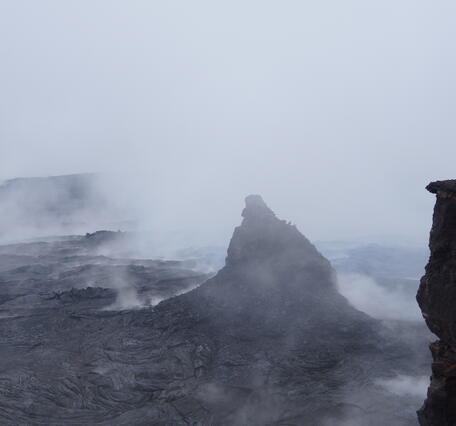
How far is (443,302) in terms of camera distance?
61.3 ft

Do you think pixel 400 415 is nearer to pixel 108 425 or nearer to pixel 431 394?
pixel 431 394

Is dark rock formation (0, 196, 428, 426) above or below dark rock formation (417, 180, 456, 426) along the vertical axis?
below

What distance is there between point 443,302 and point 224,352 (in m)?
32.3

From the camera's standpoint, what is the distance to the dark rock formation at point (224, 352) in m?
36.0

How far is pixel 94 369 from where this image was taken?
144 feet

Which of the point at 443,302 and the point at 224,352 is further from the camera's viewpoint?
the point at 224,352

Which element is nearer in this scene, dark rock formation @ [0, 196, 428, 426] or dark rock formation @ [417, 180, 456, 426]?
dark rock formation @ [417, 180, 456, 426]

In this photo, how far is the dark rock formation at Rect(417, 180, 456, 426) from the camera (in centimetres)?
1858

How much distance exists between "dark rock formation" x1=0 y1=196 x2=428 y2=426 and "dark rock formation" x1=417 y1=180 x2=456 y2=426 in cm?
1430

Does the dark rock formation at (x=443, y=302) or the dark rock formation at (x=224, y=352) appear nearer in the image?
the dark rock formation at (x=443, y=302)

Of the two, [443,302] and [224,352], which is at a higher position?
[443,302]

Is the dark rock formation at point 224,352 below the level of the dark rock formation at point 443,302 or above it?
below

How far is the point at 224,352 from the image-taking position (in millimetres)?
47938

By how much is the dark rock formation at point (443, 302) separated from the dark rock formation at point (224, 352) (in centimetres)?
1430
